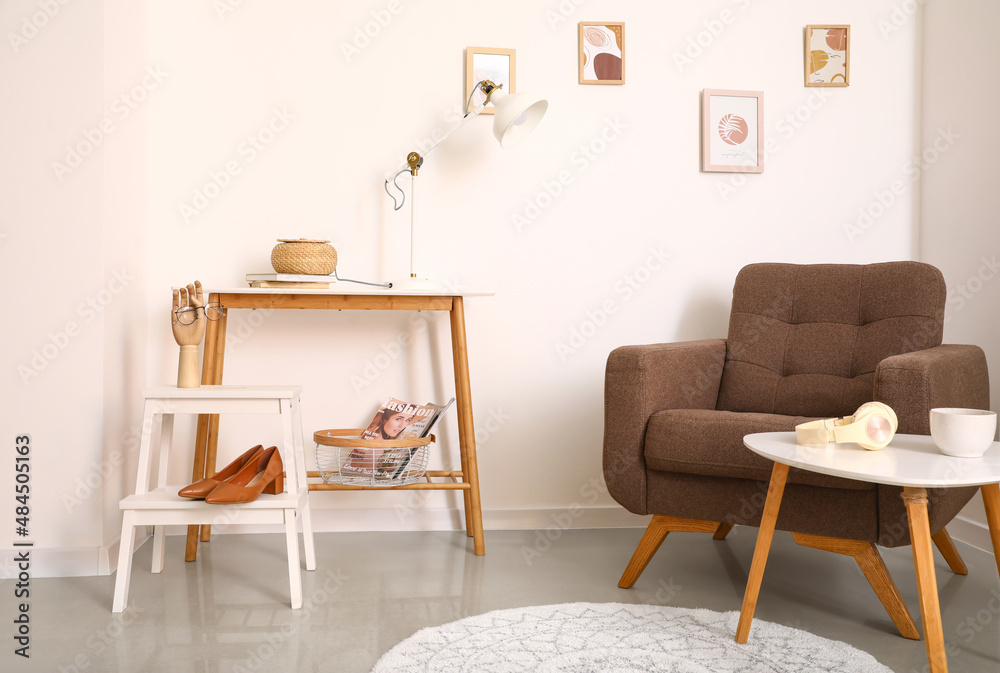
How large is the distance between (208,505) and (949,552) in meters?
1.92

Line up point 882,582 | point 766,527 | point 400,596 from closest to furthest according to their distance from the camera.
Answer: point 766,527
point 882,582
point 400,596

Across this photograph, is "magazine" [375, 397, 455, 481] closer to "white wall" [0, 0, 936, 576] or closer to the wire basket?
the wire basket

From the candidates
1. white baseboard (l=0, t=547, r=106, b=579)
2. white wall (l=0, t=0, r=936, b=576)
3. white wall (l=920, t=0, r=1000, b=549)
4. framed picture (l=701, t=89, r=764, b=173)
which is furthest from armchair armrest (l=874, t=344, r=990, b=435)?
white baseboard (l=0, t=547, r=106, b=579)

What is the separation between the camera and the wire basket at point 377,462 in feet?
6.88

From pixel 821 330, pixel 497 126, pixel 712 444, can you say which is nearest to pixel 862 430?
pixel 712 444

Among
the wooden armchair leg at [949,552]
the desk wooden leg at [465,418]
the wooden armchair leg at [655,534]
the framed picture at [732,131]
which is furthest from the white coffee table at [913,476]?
the framed picture at [732,131]

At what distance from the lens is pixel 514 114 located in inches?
86.5

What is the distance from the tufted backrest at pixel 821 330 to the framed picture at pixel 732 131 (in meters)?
0.45

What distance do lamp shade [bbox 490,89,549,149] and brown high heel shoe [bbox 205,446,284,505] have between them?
45.4 inches

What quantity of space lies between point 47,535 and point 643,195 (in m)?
2.11

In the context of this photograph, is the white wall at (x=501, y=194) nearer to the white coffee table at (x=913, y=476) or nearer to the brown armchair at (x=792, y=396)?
the brown armchair at (x=792, y=396)

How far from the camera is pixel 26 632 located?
1.63 metres

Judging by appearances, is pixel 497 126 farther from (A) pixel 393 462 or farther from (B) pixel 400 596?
(B) pixel 400 596

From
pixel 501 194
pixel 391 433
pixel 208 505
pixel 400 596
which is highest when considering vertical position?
pixel 501 194
